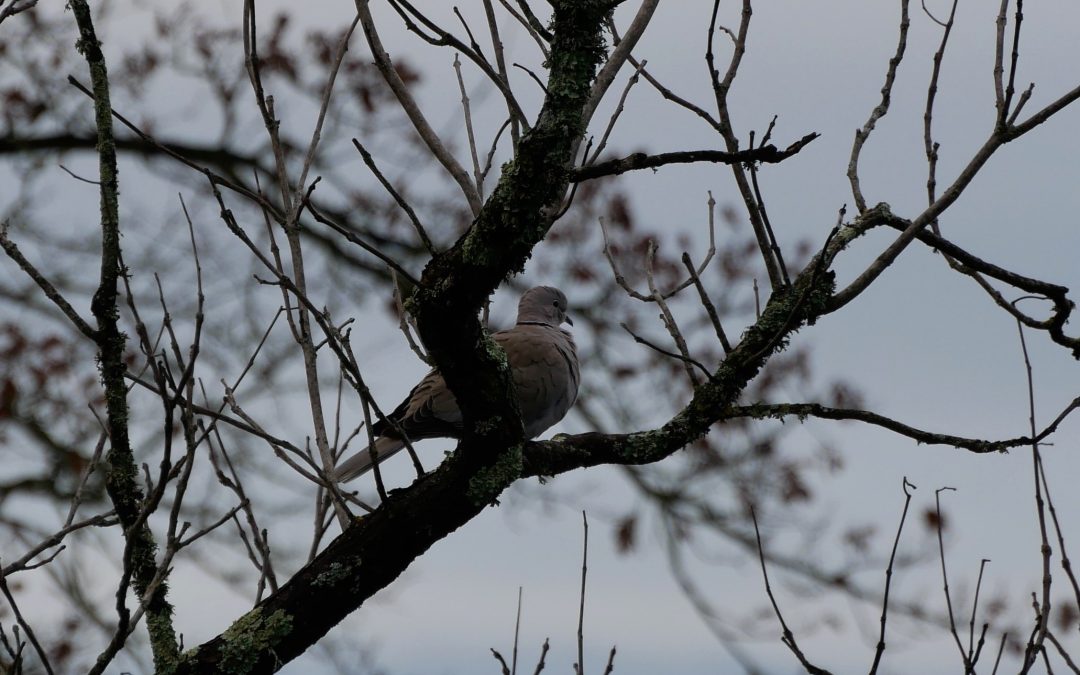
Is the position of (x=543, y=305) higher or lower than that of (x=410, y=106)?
higher

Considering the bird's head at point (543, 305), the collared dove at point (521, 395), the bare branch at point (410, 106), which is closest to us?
the bare branch at point (410, 106)

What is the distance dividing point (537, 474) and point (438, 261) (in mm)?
679

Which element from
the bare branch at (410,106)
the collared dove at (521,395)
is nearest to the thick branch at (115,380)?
the bare branch at (410,106)

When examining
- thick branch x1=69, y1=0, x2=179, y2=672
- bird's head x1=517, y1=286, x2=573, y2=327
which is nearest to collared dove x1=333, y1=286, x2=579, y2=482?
bird's head x1=517, y1=286, x2=573, y2=327

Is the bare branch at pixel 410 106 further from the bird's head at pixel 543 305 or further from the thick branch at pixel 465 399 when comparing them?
the bird's head at pixel 543 305

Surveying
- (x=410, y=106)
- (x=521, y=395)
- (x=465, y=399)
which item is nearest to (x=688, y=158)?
(x=465, y=399)

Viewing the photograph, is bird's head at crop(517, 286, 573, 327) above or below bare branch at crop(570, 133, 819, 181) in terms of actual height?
above

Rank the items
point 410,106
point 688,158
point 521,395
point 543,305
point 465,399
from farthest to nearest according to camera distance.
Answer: point 543,305 < point 521,395 < point 410,106 < point 465,399 < point 688,158

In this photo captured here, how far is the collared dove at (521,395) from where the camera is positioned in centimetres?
385

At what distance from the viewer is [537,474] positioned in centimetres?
266

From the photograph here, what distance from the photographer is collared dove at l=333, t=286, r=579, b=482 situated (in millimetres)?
3854

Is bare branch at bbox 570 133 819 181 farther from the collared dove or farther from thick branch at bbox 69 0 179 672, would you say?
the collared dove

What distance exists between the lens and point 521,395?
412 centimetres

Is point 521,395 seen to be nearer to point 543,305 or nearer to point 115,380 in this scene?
point 543,305
